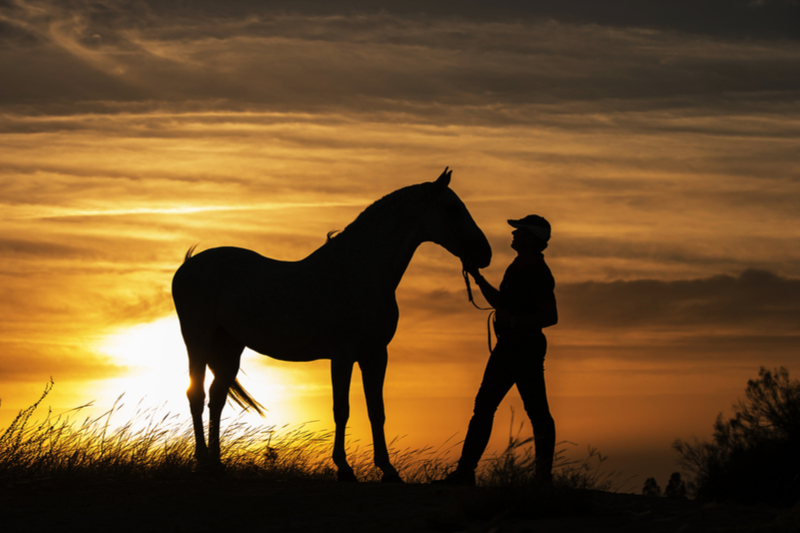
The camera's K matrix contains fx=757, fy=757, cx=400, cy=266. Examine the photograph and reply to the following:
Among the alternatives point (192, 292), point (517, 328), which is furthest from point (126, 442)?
point (517, 328)

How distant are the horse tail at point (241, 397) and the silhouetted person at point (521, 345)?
10.9ft

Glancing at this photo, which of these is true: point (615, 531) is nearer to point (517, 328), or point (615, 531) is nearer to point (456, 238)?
point (517, 328)

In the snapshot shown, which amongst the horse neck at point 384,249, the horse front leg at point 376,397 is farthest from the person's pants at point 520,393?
the horse neck at point 384,249

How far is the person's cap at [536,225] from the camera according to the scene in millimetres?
6938

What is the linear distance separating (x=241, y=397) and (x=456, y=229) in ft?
12.2

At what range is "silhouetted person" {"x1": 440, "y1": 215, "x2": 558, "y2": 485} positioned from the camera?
268 inches

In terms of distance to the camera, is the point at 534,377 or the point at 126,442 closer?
the point at 534,377

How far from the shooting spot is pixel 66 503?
658 centimetres

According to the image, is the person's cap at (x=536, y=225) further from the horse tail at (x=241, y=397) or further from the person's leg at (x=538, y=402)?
the horse tail at (x=241, y=397)

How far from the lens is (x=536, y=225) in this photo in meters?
6.99

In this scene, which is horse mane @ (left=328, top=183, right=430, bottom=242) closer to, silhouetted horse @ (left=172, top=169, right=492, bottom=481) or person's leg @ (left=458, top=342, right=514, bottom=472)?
silhouetted horse @ (left=172, top=169, right=492, bottom=481)

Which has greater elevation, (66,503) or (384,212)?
(384,212)

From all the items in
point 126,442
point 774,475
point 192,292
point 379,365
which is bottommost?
point 774,475

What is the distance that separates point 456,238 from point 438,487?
2491 mm
